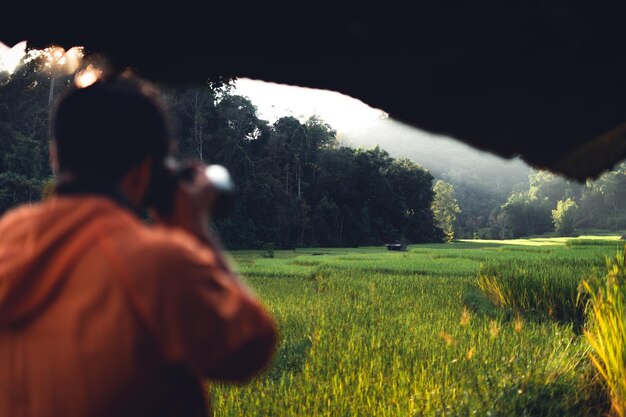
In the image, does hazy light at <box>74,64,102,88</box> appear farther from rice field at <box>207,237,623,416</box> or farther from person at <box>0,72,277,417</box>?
rice field at <box>207,237,623,416</box>

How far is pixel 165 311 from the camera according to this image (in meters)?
0.77

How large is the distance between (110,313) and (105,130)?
0.30 metres

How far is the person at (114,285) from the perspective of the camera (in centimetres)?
77

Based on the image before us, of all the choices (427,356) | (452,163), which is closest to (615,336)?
(427,356)

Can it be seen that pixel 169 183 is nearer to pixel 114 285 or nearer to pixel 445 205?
pixel 114 285

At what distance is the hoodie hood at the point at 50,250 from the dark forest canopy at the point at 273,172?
92.3 ft

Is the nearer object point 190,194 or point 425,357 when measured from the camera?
point 190,194

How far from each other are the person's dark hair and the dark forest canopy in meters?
28.1

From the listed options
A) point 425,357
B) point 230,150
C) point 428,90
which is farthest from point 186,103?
point 428,90

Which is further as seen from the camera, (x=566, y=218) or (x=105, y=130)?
(x=566, y=218)

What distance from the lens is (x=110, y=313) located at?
785 millimetres

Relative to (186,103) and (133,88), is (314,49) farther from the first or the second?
(186,103)

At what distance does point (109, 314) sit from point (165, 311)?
9cm

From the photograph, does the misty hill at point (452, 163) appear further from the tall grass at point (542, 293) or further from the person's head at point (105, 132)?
the person's head at point (105, 132)
